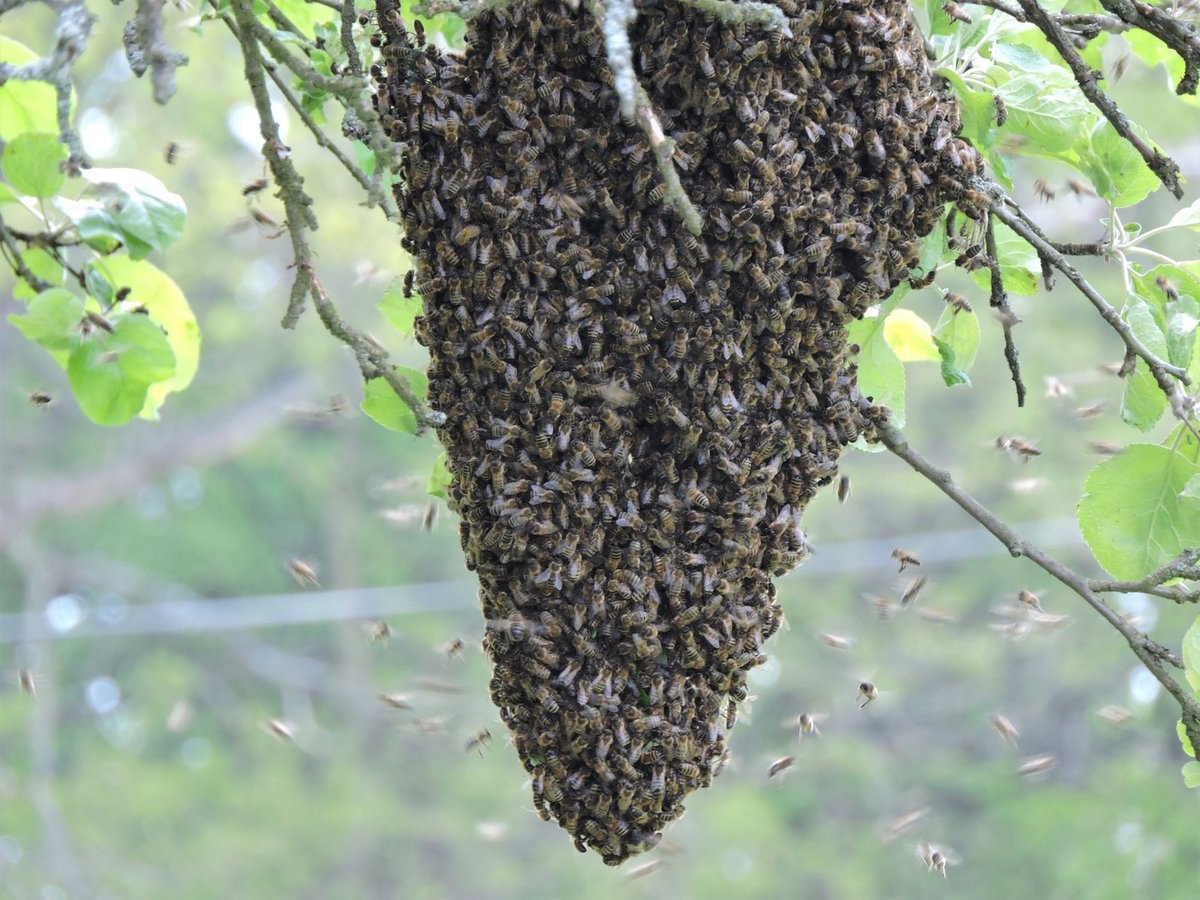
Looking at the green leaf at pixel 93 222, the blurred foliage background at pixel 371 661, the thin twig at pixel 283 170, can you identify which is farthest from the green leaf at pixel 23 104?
the blurred foliage background at pixel 371 661

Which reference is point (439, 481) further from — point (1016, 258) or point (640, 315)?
point (1016, 258)

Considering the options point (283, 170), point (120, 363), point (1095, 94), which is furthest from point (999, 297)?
point (120, 363)

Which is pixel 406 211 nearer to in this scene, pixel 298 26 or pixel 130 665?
pixel 298 26

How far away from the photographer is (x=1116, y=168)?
2.19 metres

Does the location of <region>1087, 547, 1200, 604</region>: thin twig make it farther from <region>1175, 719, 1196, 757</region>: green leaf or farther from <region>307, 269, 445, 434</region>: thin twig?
<region>307, 269, 445, 434</region>: thin twig

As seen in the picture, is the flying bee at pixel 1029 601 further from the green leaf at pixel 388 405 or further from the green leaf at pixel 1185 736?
the green leaf at pixel 388 405

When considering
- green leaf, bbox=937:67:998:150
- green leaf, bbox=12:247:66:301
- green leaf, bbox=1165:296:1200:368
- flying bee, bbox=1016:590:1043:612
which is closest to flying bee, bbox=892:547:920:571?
flying bee, bbox=1016:590:1043:612

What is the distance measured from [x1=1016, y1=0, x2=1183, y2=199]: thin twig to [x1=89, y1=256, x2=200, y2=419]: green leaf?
4.81 feet

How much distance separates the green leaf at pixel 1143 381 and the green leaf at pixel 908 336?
1.41 ft

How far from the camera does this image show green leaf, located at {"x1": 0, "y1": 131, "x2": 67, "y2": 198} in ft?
6.86

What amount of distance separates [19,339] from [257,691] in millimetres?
5963

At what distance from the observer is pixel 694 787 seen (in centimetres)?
213

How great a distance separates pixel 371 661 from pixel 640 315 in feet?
63.4

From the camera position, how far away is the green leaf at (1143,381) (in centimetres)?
220
